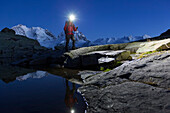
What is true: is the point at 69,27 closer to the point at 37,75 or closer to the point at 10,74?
the point at 37,75

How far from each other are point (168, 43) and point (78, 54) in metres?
6.42

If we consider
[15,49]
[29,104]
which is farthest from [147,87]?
[15,49]

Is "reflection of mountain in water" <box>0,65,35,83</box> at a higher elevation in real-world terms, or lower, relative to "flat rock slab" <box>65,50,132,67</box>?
lower

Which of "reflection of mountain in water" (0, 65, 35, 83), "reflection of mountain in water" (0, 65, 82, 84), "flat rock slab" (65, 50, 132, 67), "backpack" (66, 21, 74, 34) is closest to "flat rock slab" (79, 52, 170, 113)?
"reflection of mountain in water" (0, 65, 82, 84)

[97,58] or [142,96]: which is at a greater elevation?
[97,58]

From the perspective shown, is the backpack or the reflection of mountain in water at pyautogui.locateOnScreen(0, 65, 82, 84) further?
the backpack

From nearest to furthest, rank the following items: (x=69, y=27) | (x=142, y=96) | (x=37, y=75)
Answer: (x=142, y=96) → (x=37, y=75) → (x=69, y=27)

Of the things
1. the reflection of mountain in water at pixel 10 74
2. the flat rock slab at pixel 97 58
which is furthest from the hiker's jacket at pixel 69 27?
the reflection of mountain in water at pixel 10 74

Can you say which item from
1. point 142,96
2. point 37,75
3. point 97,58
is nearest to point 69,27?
point 97,58

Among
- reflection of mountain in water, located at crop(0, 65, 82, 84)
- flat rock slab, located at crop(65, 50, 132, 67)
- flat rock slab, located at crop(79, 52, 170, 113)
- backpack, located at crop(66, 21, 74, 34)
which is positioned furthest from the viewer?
backpack, located at crop(66, 21, 74, 34)

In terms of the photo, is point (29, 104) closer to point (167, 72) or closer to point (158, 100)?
point (158, 100)

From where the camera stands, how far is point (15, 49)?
25.4 meters

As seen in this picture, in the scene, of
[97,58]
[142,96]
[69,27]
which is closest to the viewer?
[142,96]

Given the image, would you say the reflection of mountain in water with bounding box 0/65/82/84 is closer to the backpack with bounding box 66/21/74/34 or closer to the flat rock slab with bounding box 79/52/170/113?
the flat rock slab with bounding box 79/52/170/113
